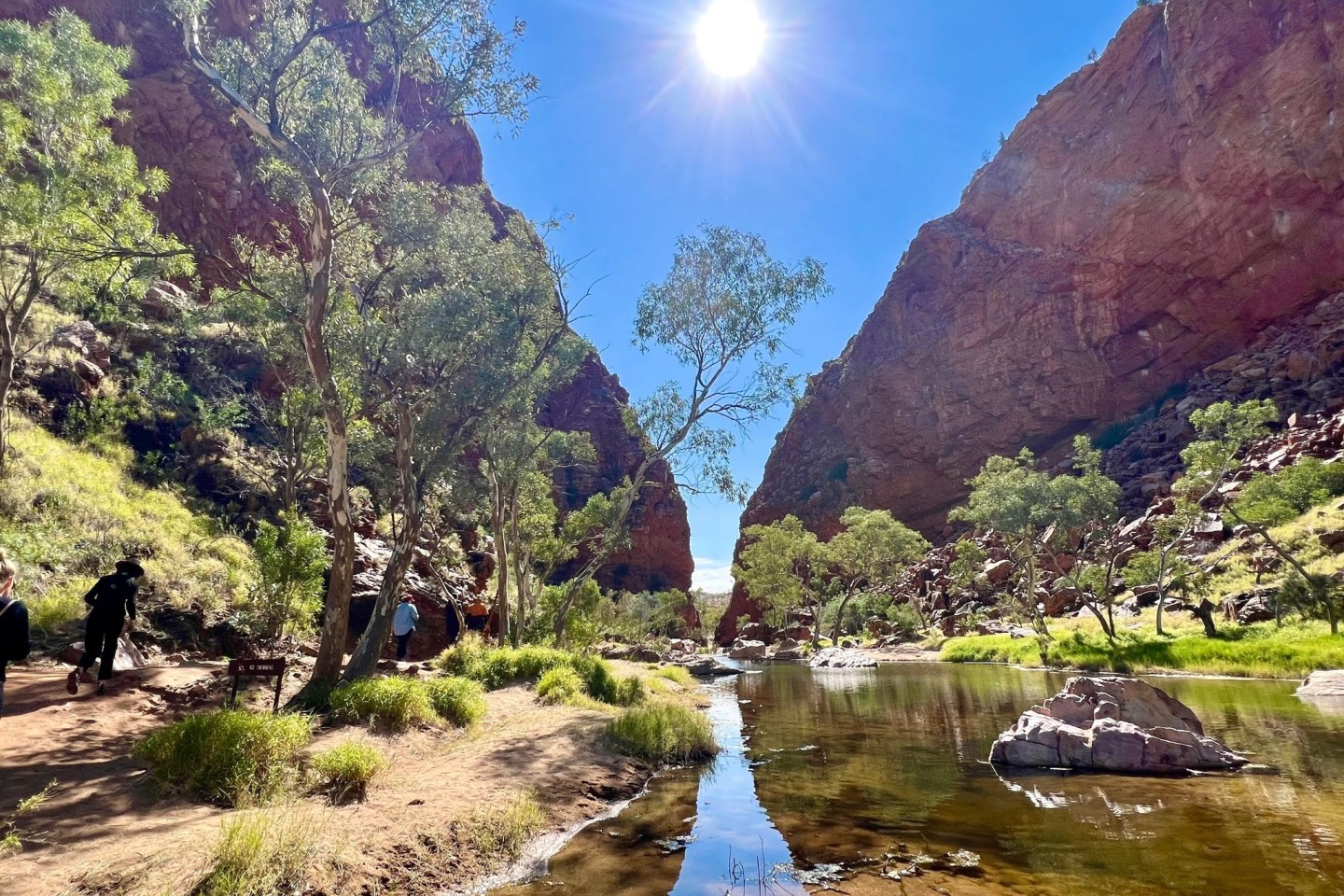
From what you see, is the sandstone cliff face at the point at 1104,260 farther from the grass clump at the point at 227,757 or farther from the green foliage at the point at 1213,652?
the grass clump at the point at 227,757

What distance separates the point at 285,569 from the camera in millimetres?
13461

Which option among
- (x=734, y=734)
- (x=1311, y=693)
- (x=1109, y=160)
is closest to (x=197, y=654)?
(x=734, y=734)

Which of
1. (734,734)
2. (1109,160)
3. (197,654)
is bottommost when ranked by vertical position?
(734,734)

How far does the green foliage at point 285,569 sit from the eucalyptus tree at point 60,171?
272 inches

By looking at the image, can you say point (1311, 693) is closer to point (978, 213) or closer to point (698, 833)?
point (698, 833)

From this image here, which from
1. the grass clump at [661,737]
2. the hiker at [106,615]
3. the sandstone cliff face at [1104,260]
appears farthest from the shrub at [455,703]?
the sandstone cliff face at [1104,260]

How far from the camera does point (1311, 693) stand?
1474cm

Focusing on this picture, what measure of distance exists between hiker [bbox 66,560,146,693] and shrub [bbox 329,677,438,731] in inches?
119

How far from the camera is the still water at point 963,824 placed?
552 cm

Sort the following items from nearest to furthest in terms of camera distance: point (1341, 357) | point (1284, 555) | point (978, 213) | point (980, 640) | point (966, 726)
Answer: point (966, 726) → point (1284, 555) → point (980, 640) → point (1341, 357) → point (978, 213)

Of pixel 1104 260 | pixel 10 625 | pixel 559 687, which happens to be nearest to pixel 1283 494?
pixel 559 687

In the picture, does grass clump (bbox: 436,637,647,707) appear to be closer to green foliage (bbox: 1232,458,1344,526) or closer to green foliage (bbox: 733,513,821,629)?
green foliage (bbox: 1232,458,1344,526)

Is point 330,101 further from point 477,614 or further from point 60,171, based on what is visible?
point 477,614

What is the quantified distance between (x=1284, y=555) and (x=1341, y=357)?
41.2m
